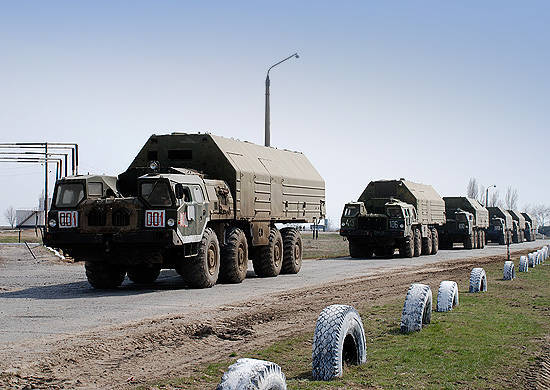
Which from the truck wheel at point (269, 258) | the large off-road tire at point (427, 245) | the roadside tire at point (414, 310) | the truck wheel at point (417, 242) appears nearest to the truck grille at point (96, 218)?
the truck wheel at point (269, 258)

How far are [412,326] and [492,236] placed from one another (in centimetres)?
4584

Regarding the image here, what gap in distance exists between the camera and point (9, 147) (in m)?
37.4

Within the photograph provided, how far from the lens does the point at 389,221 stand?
31.8 meters

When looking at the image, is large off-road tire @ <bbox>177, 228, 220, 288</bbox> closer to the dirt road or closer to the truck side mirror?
the dirt road

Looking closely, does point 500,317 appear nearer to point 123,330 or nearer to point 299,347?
point 299,347

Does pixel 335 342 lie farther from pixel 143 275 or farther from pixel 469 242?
pixel 469 242

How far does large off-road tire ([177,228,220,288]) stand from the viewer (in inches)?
637

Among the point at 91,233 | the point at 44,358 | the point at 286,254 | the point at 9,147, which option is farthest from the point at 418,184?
the point at 44,358

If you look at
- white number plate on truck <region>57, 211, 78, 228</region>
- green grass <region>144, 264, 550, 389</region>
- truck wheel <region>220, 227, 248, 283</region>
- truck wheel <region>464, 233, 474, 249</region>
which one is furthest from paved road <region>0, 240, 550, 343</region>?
truck wheel <region>464, 233, 474, 249</region>

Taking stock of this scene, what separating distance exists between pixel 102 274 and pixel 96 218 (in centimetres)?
194

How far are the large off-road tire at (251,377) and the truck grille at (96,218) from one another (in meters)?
10.6

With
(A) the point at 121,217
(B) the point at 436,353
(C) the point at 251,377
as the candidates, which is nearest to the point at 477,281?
(B) the point at 436,353

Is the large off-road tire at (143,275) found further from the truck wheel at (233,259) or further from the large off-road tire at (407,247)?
the large off-road tire at (407,247)

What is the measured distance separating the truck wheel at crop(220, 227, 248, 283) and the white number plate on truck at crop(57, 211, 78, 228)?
12.9 ft
